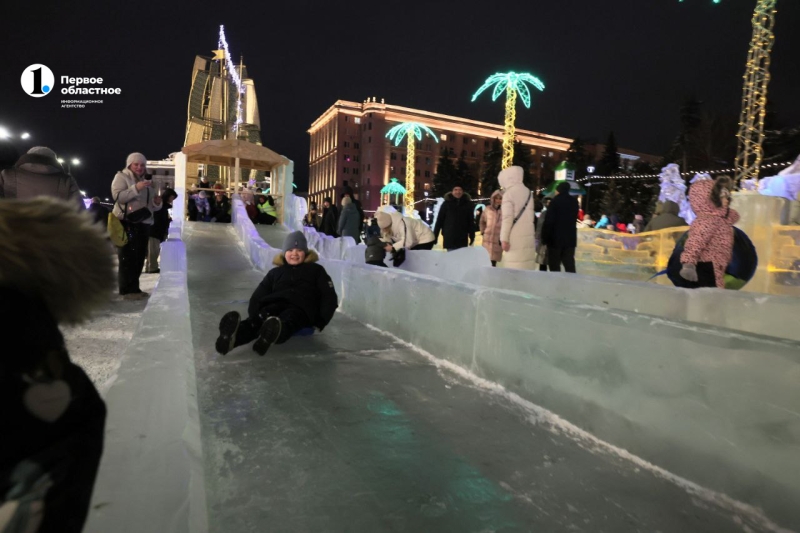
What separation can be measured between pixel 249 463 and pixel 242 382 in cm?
122

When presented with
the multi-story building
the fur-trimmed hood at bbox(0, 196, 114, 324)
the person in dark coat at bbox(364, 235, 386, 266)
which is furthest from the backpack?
the multi-story building

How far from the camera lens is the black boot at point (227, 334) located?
3.89 meters

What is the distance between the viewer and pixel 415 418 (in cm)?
296

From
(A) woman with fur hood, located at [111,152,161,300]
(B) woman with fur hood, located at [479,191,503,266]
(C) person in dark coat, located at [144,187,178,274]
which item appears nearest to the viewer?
(A) woman with fur hood, located at [111,152,161,300]

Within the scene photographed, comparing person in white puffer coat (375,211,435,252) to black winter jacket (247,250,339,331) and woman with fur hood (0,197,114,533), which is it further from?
woman with fur hood (0,197,114,533)

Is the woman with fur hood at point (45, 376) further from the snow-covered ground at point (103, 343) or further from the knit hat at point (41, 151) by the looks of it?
the knit hat at point (41, 151)

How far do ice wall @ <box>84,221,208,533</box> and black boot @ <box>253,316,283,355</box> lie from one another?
1.44 meters

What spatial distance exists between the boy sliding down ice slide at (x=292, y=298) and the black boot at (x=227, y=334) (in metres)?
0.07

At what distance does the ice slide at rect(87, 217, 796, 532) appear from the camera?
1469 mm

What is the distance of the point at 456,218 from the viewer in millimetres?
8422

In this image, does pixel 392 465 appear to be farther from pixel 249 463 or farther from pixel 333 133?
pixel 333 133

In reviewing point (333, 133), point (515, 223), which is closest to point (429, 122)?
point (333, 133)

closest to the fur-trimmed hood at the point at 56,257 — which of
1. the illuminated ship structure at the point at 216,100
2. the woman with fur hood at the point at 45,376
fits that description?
the woman with fur hood at the point at 45,376

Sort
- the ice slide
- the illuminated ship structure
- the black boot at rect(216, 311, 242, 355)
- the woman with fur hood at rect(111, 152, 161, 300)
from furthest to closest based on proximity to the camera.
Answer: the illuminated ship structure
the woman with fur hood at rect(111, 152, 161, 300)
the black boot at rect(216, 311, 242, 355)
the ice slide
